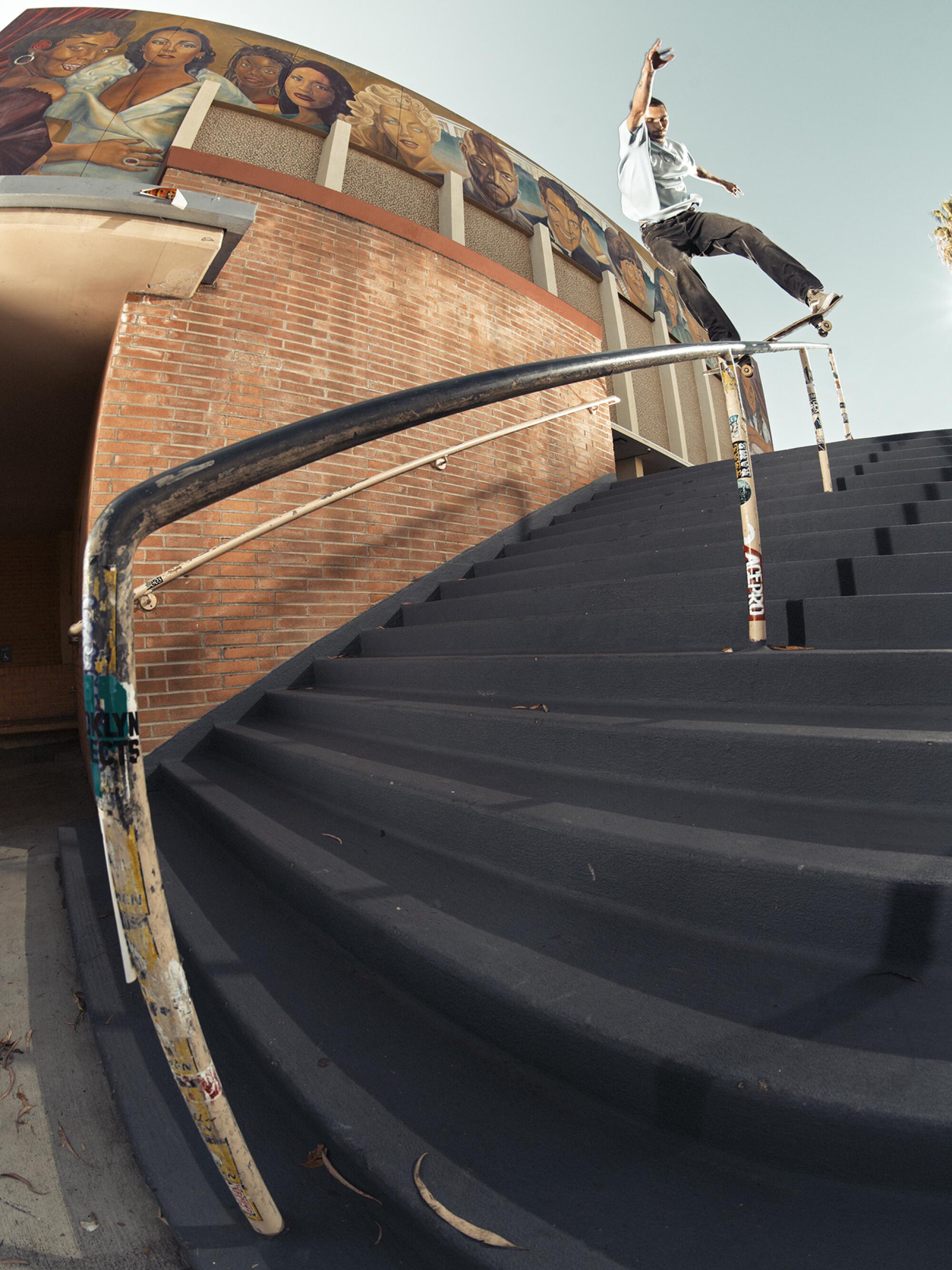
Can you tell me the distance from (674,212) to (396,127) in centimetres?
603

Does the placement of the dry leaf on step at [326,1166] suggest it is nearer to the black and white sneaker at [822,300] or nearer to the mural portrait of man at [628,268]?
the black and white sneaker at [822,300]

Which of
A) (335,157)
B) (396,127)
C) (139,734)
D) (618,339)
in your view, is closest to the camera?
(139,734)

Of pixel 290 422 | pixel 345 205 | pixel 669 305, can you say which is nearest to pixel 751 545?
pixel 290 422

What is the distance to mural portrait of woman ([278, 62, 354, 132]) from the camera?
6656 mm

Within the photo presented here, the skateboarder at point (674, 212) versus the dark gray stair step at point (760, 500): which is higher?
the skateboarder at point (674, 212)

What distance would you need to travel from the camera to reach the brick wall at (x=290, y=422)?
3.38m

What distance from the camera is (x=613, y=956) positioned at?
1.15 m

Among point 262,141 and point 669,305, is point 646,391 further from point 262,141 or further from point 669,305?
point 262,141

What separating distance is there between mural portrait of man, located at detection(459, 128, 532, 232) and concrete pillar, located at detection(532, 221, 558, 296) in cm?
16

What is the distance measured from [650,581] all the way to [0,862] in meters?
3.43

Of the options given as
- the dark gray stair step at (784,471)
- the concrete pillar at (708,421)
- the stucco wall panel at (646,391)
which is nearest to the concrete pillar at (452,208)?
the stucco wall panel at (646,391)

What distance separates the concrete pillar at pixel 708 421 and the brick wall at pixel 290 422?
28.4ft

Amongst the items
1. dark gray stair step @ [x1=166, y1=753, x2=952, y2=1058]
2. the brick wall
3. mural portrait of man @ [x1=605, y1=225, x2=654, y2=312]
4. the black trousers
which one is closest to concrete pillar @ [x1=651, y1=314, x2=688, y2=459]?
mural portrait of man @ [x1=605, y1=225, x2=654, y2=312]

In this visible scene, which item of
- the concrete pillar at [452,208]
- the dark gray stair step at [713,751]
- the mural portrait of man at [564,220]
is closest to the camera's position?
the dark gray stair step at [713,751]
